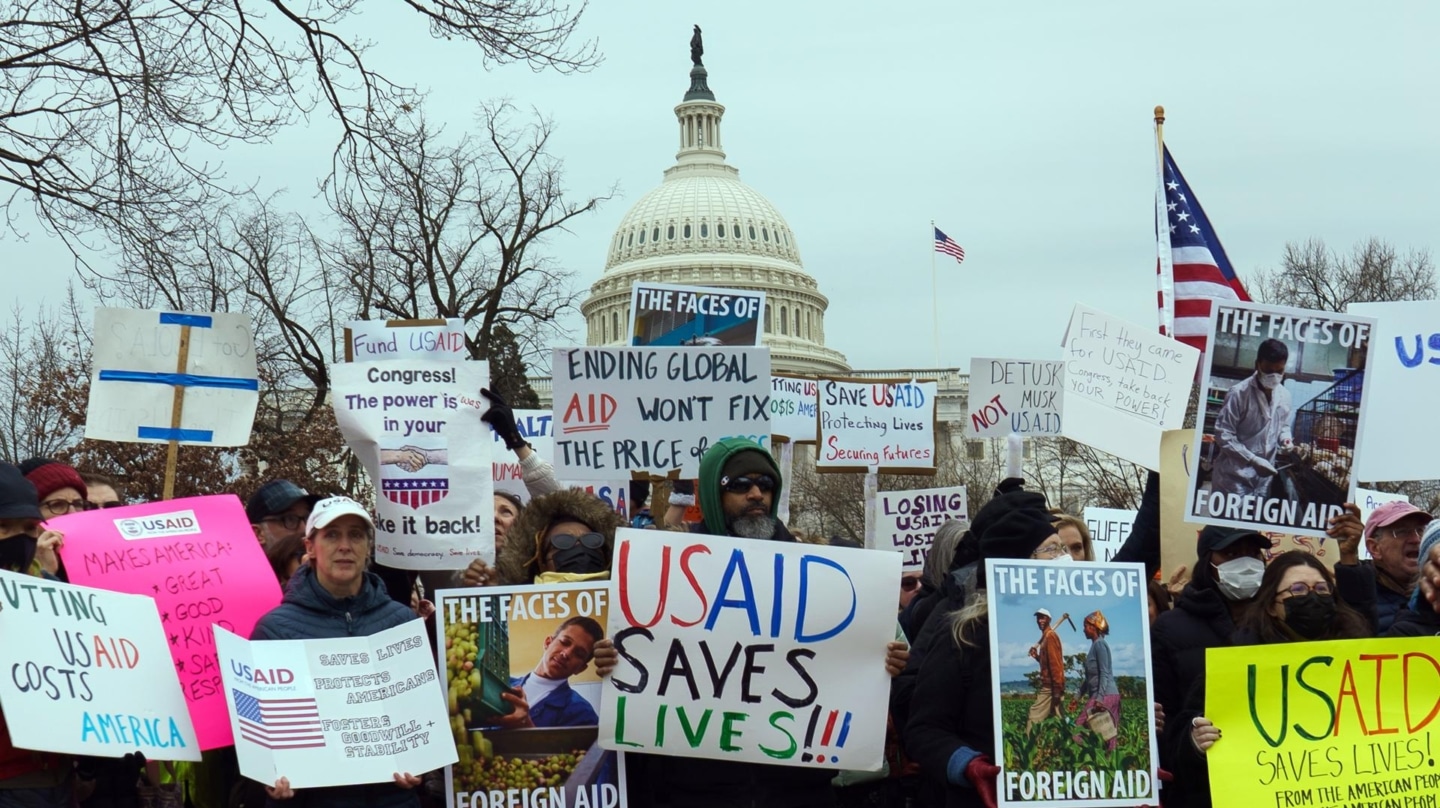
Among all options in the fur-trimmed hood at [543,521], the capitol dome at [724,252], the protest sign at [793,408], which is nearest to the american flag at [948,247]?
the protest sign at [793,408]

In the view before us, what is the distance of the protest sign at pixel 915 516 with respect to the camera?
38.8 feet

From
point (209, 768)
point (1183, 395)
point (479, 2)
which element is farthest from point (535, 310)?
point (209, 768)

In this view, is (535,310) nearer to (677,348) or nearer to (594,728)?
(677,348)

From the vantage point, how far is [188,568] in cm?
597

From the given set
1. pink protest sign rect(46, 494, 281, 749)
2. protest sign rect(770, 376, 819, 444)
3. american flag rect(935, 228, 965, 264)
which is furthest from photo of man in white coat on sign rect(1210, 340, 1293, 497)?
american flag rect(935, 228, 965, 264)

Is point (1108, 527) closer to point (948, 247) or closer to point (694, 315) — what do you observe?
point (694, 315)

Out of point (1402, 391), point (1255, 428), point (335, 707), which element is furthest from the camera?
point (1402, 391)

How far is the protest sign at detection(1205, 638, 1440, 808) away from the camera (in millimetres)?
5398

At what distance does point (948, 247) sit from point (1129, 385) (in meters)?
38.0

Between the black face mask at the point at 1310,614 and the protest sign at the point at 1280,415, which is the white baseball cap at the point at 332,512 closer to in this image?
the black face mask at the point at 1310,614

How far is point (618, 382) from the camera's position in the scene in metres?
7.97

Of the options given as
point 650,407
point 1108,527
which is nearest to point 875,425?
point 1108,527

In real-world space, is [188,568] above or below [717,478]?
below

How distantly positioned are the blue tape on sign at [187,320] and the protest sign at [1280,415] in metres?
3.78
